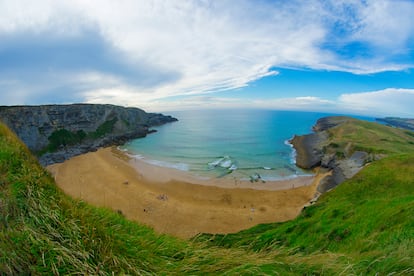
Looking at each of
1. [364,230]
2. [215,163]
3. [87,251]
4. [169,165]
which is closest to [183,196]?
[169,165]

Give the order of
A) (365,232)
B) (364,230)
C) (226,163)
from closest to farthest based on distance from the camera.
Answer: (365,232), (364,230), (226,163)

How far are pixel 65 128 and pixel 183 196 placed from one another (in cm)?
4469

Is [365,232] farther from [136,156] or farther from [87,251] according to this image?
[136,156]

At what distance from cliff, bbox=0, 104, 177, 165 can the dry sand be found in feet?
40.4

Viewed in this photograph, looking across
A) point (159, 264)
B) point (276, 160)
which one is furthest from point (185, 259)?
point (276, 160)

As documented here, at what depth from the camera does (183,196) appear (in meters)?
24.9

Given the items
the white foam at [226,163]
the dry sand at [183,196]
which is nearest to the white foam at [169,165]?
the dry sand at [183,196]

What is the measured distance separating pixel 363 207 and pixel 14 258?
44.4ft

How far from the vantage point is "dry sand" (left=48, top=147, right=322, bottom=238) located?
19.5 m

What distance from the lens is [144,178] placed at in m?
31.0

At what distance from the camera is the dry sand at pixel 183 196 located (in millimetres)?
19500

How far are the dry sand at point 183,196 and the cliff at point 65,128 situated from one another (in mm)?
12314

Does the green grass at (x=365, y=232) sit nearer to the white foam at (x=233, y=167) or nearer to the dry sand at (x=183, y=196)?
the dry sand at (x=183, y=196)

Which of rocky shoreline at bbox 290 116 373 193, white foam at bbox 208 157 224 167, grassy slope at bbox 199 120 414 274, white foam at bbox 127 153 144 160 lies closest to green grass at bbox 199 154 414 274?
grassy slope at bbox 199 120 414 274
